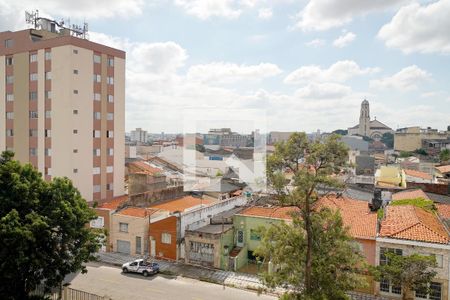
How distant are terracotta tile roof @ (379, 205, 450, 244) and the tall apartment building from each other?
98.0ft

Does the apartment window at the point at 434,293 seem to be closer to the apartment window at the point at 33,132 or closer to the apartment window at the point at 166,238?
the apartment window at the point at 166,238

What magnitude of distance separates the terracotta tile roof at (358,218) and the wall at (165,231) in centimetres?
1138

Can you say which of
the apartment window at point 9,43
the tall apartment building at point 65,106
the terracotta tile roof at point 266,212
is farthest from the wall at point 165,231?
the apartment window at point 9,43

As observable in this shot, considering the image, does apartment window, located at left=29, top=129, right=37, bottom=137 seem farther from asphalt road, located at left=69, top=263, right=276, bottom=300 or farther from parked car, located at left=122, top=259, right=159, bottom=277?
parked car, located at left=122, top=259, right=159, bottom=277

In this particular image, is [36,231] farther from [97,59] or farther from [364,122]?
[364,122]

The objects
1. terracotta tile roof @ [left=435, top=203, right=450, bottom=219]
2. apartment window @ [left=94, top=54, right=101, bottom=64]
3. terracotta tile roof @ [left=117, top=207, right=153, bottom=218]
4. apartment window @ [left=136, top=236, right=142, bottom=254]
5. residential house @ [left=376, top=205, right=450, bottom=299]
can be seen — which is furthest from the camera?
apartment window @ [left=94, top=54, right=101, bottom=64]

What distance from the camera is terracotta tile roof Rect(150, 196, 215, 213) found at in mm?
33000

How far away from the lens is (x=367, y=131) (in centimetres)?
15388

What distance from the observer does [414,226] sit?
22.1m

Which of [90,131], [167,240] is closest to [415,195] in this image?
[167,240]

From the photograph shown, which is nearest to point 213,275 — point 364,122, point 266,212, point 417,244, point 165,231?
point 165,231

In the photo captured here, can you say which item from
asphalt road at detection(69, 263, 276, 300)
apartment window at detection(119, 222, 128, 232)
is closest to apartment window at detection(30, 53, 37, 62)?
apartment window at detection(119, 222, 128, 232)

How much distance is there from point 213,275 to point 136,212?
29.4ft

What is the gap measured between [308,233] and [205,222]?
16.1 m
